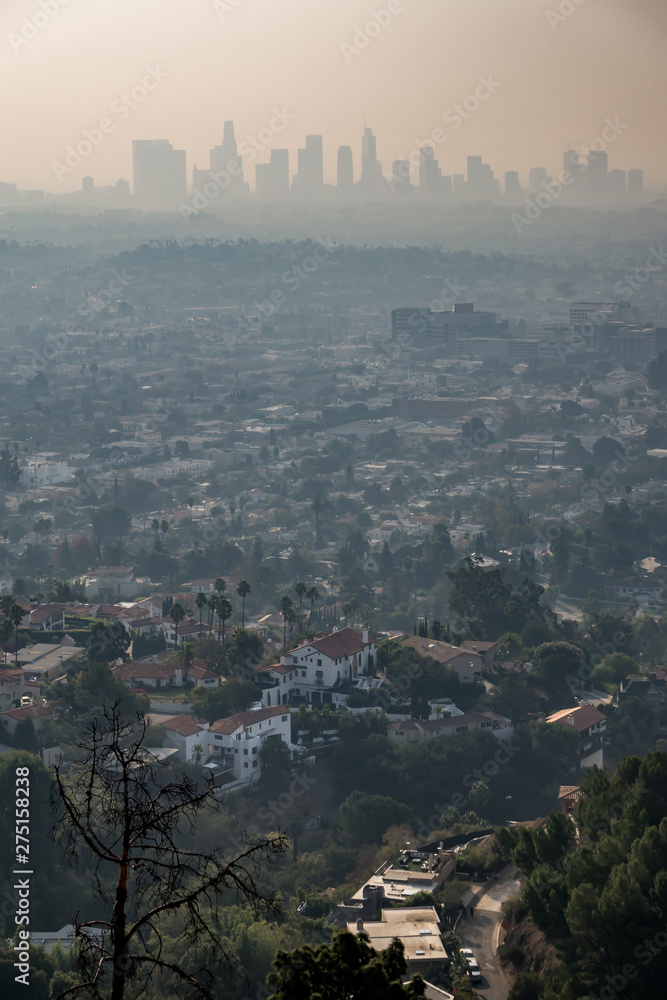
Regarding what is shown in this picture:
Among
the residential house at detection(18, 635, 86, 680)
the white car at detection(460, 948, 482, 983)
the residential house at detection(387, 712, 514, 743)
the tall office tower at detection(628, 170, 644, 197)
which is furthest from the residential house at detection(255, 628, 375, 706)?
the tall office tower at detection(628, 170, 644, 197)

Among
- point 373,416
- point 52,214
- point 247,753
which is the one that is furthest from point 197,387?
point 52,214

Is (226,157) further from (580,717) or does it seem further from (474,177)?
(580,717)

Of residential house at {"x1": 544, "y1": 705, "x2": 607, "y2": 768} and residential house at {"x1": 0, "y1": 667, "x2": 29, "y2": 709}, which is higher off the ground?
residential house at {"x1": 0, "y1": 667, "x2": 29, "y2": 709}

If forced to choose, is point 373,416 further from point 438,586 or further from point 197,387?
point 438,586

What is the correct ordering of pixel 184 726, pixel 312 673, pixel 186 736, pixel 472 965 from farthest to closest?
pixel 312 673 → pixel 184 726 → pixel 186 736 → pixel 472 965

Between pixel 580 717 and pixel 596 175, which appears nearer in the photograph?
pixel 580 717

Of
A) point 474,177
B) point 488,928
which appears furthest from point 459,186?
point 488,928

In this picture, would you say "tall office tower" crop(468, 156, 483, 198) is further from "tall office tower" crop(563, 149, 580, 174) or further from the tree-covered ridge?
the tree-covered ridge

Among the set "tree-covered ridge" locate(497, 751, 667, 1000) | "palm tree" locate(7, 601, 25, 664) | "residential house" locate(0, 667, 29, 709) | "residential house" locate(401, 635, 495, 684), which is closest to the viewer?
"tree-covered ridge" locate(497, 751, 667, 1000)
